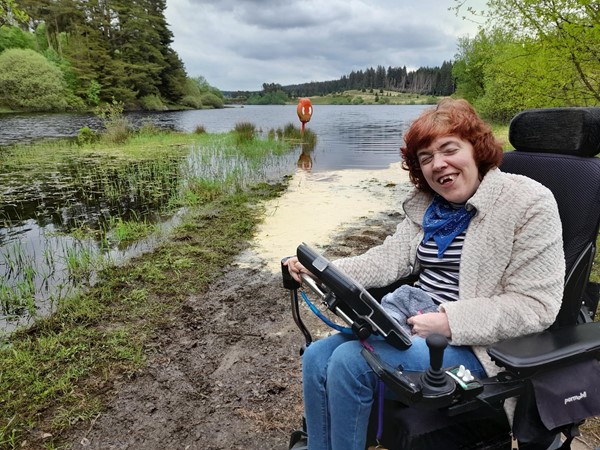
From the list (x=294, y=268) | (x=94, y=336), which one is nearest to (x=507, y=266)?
(x=294, y=268)

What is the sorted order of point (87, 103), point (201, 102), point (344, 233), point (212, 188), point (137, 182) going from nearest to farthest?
point (344, 233)
point (212, 188)
point (137, 182)
point (87, 103)
point (201, 102)

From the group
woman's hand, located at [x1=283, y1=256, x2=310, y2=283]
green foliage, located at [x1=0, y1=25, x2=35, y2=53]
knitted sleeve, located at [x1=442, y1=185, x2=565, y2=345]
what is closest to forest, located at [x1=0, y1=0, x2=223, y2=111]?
green foliage, located at [x1=0, y1=25, x2=35, y2=53]

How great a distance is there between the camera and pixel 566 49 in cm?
461

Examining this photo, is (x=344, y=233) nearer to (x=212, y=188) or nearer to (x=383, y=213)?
(x=383, y=213)

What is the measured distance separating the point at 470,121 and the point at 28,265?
16.6 feet

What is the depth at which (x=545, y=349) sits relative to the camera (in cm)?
132

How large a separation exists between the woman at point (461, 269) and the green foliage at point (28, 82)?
147 ft

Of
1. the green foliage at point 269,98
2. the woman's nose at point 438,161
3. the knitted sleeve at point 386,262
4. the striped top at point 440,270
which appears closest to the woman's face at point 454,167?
the woman's nose at point 438,161

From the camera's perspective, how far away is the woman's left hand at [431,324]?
1466mm

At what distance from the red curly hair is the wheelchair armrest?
0.70m

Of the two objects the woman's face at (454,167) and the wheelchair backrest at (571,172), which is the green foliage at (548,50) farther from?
the woman's face at (454,167)

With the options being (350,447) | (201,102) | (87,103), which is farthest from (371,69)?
(350,447)

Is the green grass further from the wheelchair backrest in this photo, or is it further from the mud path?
the wheelchair backrest

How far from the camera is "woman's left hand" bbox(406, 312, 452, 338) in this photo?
1.47 m
